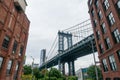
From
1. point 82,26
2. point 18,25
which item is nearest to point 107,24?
point 18,25

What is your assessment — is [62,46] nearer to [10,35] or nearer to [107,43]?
[107,43]

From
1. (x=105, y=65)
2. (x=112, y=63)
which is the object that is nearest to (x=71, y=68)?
(x=105, y=65)

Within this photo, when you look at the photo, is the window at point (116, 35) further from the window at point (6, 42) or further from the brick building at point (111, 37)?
the window at point (6, 42)

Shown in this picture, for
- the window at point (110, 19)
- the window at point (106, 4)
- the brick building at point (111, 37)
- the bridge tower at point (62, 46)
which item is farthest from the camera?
the bridge tower at point (62, 46)

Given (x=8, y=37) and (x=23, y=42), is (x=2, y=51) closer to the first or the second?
(x=8, y=37)

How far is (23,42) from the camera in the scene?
92.1ft

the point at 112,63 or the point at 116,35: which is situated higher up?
the point at 116,35

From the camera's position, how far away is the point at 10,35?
21.3m

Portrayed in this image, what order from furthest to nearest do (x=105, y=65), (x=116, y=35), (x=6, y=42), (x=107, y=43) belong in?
(x=105, y=65) → (x=107, y=43) → (x=116, y=35) → (x=6, y=42)

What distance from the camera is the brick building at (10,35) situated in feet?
61.9

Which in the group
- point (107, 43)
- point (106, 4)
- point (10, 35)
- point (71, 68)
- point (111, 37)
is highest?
point (106, 4)

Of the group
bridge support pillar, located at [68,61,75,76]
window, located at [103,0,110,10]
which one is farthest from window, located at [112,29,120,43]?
bridge support pillar, located at [68,61,75,76]

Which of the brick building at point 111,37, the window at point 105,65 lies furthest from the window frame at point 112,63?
the window at point 105,65

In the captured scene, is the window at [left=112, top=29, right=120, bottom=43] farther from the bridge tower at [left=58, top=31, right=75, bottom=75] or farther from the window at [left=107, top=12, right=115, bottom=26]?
the bridge tower at [left=58, top=31, right=75, bottom=75]
